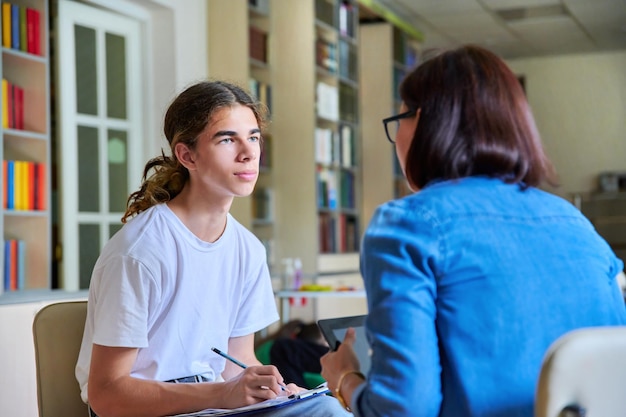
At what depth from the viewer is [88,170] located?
16.7ft

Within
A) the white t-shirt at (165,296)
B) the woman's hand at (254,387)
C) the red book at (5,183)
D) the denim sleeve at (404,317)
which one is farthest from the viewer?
the red book at (5,183)

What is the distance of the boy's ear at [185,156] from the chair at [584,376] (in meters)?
1.10

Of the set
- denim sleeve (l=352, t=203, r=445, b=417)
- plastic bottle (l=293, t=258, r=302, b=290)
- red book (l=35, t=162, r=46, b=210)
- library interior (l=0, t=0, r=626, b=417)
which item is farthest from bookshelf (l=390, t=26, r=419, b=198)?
denim sleeve (l=352, t=203, r=445, b=417)

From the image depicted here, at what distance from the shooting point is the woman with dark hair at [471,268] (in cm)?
117

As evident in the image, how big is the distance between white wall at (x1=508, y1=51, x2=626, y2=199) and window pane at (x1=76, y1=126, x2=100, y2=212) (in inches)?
281

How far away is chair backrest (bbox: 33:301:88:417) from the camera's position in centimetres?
192

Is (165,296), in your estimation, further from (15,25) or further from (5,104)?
(15,25)

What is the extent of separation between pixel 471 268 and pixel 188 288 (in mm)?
841

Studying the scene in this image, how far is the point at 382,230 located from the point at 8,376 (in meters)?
3.08

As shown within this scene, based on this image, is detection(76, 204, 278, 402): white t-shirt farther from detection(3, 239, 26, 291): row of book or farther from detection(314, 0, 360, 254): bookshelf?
detection(314, 0, 360, 254): bookshelf

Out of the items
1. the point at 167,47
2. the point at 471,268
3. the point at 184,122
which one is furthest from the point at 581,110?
the point at 471,268

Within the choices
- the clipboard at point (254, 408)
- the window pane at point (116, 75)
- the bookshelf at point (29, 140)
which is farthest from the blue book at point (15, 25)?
the clipboard at point (254, 408)

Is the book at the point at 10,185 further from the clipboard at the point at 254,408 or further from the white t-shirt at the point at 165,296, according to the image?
the clipboard at the point at 254,408

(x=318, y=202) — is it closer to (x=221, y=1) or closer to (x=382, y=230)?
(x=221, y=1)
